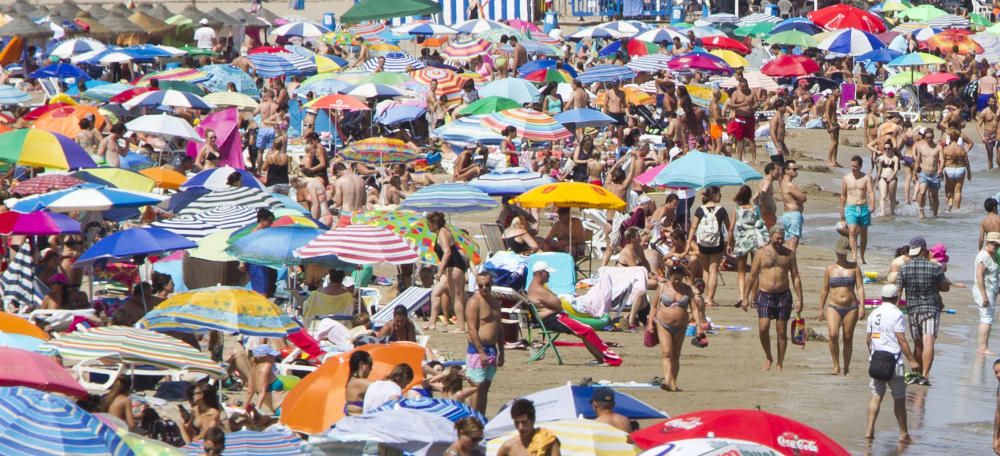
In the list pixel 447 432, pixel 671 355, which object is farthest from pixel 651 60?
pixel 447 432

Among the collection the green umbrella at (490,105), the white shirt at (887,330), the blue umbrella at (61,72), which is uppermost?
the white shirt at (887,330)

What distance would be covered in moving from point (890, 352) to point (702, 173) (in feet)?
18.1

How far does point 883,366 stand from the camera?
444 inches

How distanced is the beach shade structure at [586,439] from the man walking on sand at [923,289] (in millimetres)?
4964

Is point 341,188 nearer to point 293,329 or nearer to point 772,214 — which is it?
point 772,214

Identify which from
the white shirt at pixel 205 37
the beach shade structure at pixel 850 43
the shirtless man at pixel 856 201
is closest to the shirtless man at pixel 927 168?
the shirtless man at pixel 856 201

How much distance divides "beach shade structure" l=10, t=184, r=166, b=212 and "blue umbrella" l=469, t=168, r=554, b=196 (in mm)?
3626

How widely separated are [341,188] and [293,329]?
6440 millimetres

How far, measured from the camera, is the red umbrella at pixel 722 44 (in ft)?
106

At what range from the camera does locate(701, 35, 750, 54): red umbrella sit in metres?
32.4

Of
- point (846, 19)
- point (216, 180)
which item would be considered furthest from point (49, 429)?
point (846, 19)

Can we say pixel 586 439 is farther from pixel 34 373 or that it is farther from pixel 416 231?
pixel 416 231

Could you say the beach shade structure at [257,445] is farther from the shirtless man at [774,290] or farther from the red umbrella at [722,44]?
the red umbrella at [722,44]

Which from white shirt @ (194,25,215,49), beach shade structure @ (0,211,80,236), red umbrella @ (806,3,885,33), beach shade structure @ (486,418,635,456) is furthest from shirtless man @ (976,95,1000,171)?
beach shade structure @ (486,418,635,456)
